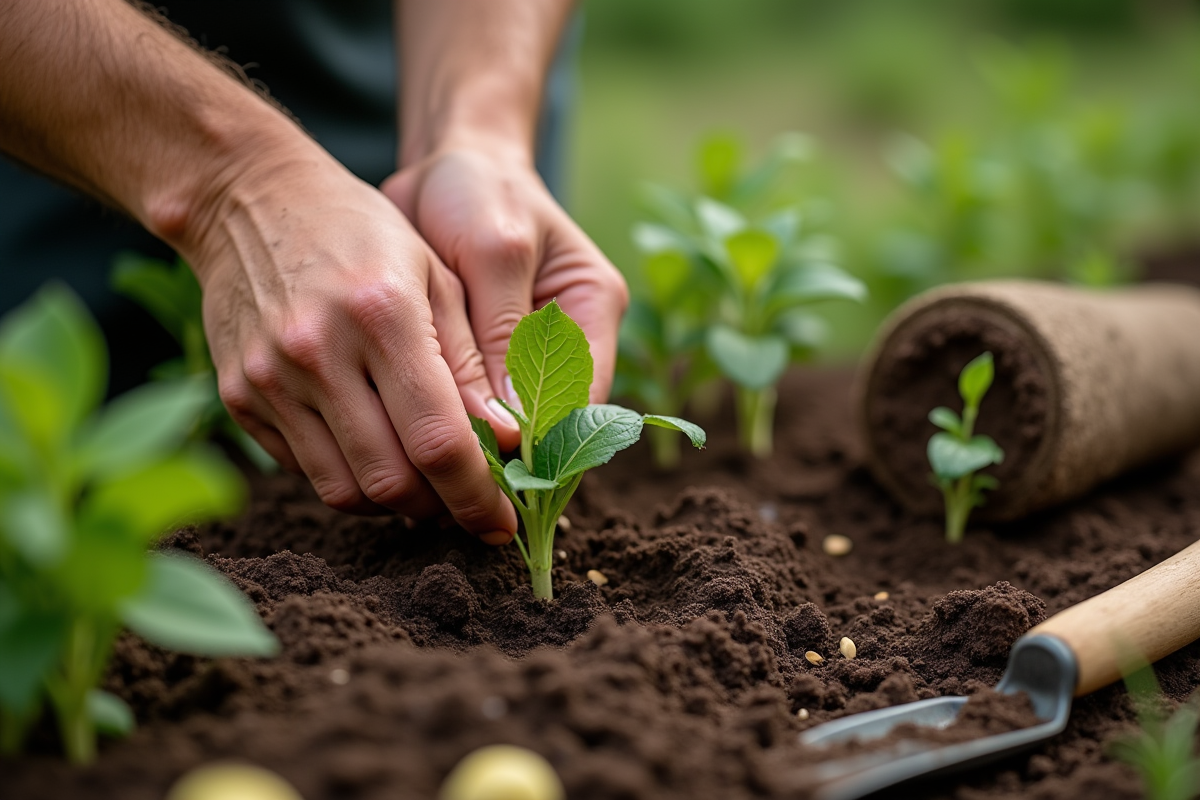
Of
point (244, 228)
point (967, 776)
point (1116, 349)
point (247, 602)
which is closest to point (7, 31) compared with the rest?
point (244, 228)

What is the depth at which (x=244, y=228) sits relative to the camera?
1657mm

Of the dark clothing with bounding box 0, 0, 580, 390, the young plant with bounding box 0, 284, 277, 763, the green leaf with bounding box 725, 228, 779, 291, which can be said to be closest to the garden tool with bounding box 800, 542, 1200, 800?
the young plant with bounding box 0, 284, 277, 763

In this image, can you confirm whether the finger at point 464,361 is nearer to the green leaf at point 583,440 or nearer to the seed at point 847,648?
the green leaf at point 583,440

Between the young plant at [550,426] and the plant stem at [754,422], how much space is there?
92 centimetres

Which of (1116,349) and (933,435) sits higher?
(1116,349)

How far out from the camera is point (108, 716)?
1.02 metres

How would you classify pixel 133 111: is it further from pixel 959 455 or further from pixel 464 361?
pixel 959 455

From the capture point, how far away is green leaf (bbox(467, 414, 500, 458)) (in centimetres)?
151

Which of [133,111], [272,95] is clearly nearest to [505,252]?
[133,111]

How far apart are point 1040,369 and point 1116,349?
0.26 m

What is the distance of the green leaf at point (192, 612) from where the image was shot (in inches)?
34.6

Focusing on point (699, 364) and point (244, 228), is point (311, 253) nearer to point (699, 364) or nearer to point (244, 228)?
point (244, 228)

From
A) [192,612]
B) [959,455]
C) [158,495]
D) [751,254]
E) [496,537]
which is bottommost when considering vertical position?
[496,537]

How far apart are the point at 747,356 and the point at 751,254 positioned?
0.22 m
